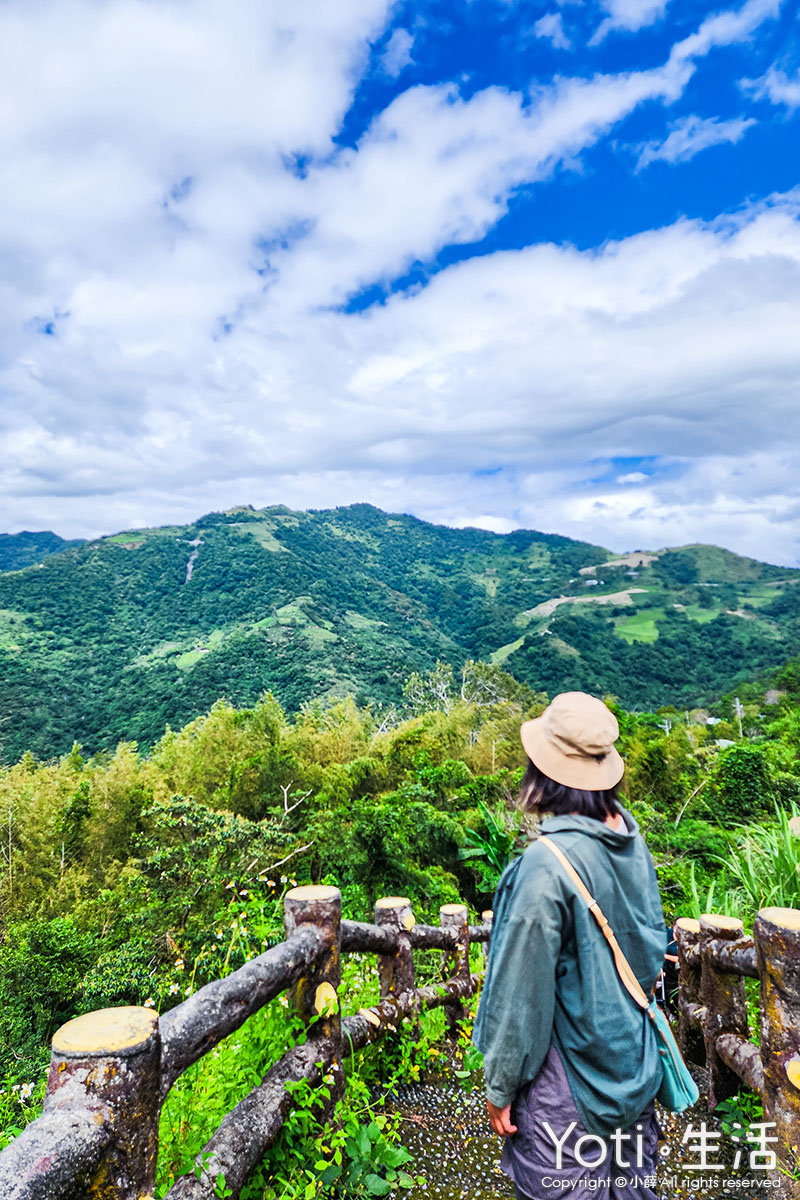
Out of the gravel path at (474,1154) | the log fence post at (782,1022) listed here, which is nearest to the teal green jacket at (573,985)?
the log fence post at (782,1022)

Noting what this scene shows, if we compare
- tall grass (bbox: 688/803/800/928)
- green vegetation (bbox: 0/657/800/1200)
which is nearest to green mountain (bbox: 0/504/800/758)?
green vegetation (bbox: 0/657/800/1200)

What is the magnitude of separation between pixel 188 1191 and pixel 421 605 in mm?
119493

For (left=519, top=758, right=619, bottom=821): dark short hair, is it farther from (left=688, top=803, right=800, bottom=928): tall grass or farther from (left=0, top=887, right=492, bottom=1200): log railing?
(left=688, top=803, right=800, bottom=928): tall grass

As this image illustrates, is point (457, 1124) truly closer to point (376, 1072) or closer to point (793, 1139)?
point (376, 1072)

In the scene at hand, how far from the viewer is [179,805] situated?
39.8ft

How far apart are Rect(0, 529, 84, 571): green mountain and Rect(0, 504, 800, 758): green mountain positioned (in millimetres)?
38747

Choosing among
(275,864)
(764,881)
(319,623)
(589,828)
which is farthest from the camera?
(319,623)

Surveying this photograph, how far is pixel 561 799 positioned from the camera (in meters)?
1.79

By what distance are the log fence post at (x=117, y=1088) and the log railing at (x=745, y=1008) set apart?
6.51 feet

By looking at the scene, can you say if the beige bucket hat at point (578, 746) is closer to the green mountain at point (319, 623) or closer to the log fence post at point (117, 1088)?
the log fence post at point (117, 1088)

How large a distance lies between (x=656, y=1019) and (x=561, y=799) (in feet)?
2.14

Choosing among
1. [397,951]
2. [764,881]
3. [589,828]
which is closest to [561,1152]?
[589,828]

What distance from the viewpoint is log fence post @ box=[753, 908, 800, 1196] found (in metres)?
2.12

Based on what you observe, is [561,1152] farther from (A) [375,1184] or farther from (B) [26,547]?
(B) [26,547]
